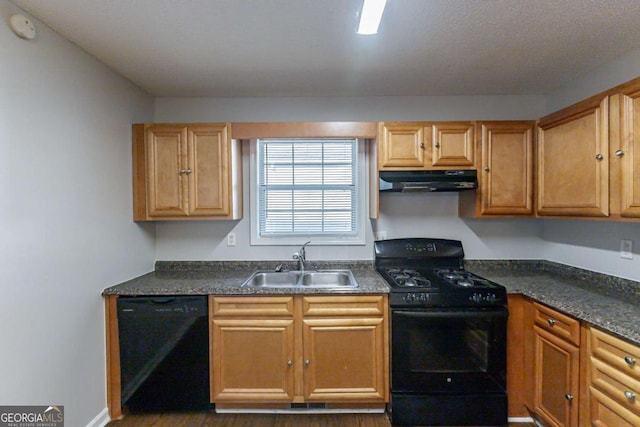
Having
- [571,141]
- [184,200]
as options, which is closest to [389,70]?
[571,141]

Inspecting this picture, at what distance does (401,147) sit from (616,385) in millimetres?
1815

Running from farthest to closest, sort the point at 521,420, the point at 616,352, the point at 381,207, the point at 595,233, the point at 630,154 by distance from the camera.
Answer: the point at 381,207
the point at 595,233
the point at 521,420
the point at 630,154
the point at 616,352

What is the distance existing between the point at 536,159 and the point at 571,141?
1.15 ft

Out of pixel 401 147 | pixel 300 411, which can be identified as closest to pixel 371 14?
pixel 401 147

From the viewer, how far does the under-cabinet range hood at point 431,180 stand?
2404mm

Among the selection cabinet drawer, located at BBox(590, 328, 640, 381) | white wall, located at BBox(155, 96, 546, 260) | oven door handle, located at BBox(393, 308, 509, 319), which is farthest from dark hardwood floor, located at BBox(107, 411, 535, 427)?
white wall, located at BBox(155, 96, 546, 260)

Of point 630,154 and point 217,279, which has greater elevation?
point 630,154

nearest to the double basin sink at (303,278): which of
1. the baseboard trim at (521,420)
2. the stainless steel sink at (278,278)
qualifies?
the stainless steel sink at (278,278)

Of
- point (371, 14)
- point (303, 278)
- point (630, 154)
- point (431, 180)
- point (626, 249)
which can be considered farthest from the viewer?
point (303, 278)

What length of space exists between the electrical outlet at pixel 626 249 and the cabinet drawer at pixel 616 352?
2.55 feet

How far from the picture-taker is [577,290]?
2.10 m

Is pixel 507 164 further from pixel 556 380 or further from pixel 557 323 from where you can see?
pixel 556 380

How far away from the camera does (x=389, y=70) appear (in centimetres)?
225

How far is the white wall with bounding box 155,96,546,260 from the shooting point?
9.15ft
